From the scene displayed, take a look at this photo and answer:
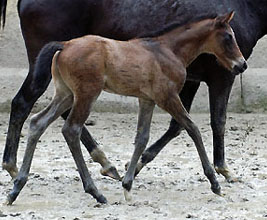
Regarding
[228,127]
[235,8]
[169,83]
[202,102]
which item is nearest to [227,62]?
[169,83]

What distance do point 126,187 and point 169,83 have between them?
0.76m

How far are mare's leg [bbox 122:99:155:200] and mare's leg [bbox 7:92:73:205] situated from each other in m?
0.51

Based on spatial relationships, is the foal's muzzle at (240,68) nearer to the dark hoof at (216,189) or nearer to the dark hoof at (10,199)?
the dark hoof at (216,189)

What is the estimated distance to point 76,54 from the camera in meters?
4.62

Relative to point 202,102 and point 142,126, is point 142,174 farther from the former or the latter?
point 202,102

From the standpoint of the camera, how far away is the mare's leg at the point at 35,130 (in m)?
4.69

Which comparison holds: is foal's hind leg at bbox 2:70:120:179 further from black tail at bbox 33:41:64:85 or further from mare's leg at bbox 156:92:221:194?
mare's leg at bbox 156:92:221:194

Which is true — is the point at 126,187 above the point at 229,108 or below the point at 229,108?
above

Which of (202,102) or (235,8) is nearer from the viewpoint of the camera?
(235,8)

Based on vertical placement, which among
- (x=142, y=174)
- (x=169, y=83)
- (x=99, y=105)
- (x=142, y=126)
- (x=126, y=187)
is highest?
(x=169, y=83)

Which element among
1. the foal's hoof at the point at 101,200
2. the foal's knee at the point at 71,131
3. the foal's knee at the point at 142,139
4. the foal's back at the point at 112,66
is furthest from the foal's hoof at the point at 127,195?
the foal's back at the point at 112,66

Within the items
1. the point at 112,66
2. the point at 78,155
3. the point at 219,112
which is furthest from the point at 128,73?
the point at 219,112

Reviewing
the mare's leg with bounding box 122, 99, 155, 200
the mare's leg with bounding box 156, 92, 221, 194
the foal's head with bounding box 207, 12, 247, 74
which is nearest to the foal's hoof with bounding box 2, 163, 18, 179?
the mare's leg with bounding box 122, 99, 155, 200

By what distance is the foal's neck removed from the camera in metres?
4.95
